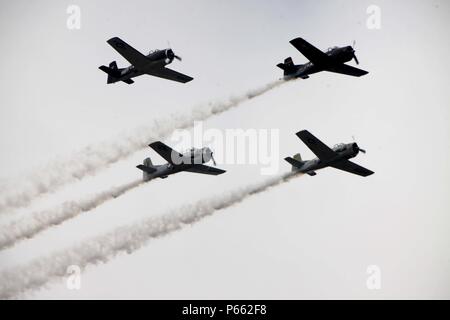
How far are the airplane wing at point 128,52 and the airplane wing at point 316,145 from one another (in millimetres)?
11981

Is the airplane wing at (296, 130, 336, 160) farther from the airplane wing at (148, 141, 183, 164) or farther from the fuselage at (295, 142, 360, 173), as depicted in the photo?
the airplane wing at (148, 141, 183, 164)

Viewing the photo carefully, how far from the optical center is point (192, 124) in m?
57.1

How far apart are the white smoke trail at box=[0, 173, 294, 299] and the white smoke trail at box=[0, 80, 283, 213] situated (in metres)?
5.03

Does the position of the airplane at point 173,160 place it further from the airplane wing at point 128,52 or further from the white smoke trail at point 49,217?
the airplane wing at point 128,52

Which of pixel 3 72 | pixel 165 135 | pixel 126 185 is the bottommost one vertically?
pixel 126 185

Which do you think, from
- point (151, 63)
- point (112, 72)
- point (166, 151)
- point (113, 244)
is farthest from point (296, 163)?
point (112, 72)

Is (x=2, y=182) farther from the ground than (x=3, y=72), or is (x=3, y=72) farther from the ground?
(x=3, y=72)

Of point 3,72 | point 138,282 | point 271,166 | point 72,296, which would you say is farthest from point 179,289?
point 3,72

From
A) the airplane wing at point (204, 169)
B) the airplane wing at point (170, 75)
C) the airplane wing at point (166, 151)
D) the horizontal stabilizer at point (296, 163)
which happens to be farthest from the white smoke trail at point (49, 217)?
the horizontal stabilizer at point (296, 163)

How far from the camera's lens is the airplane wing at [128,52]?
53.4 metres

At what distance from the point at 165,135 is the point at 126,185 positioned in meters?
5.10

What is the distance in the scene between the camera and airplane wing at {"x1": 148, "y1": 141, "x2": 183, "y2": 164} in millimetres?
52219
